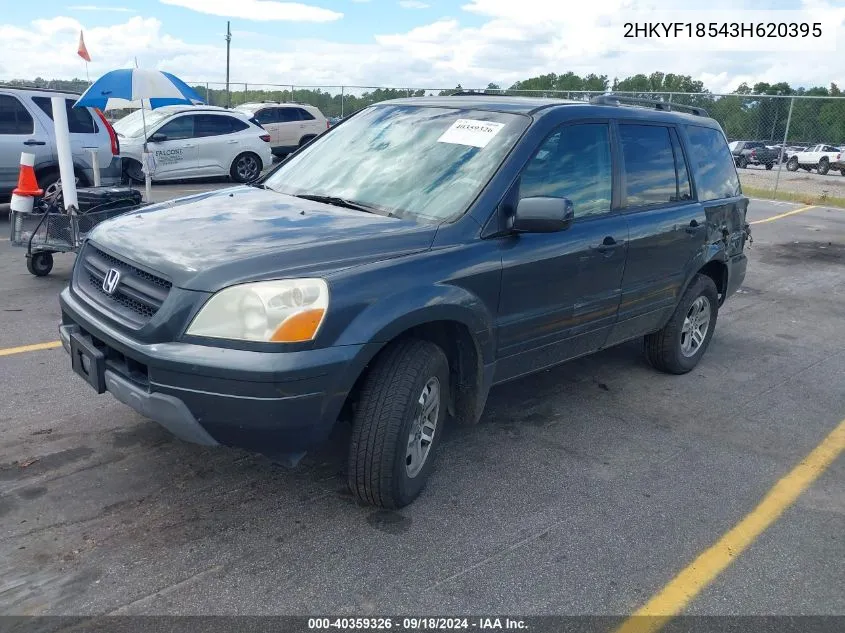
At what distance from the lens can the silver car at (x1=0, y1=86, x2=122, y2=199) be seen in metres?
10.4

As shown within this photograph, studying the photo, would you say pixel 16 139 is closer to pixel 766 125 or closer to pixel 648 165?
pixel 648 165

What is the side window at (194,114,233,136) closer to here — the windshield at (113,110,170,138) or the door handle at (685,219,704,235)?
the windshield at (113,110,170,138)

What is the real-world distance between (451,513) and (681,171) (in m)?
3.00

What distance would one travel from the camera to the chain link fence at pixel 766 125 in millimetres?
24281

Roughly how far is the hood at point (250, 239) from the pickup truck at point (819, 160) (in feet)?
121

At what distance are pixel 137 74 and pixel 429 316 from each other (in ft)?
26.3

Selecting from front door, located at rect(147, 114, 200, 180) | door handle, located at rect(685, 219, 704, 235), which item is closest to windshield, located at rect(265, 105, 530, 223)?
door handle, located at rect(685, 219, 704, 235)

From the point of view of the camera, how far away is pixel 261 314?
115 inches

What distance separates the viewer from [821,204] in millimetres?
18781

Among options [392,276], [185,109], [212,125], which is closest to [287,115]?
[212,125]

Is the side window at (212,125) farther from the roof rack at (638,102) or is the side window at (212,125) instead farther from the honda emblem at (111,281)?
the honda emblem at (111,281)

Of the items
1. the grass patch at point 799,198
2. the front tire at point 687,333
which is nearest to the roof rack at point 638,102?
the front tire at point 687,333

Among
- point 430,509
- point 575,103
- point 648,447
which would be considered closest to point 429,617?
point 430,509

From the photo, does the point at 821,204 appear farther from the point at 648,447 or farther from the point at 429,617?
the point at 429,617
